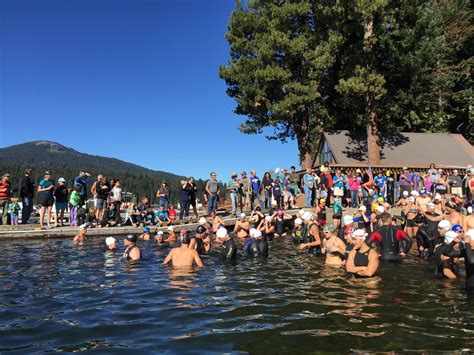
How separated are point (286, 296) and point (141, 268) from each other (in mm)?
4790

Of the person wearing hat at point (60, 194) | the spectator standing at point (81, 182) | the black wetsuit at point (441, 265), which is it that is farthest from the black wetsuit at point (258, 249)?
the spectator standing at point (81, 182)

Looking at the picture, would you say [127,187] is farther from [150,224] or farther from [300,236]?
[300,236]

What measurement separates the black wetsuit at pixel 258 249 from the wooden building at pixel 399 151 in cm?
1554

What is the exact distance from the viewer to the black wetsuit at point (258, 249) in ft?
42.1

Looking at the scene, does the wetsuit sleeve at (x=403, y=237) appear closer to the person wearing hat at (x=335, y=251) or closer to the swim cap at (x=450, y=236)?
the person wearing hat at (x=335, y=251)

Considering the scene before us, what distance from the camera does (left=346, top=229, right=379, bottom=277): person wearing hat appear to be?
961 centimetres

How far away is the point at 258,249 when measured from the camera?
1287 centimetres

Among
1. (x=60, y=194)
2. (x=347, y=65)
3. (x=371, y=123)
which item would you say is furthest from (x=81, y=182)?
(x=347, y=65)

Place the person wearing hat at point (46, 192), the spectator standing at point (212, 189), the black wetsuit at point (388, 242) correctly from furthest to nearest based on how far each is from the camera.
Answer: the spectator standing at point (212, 189) < the person wearing hat at point (46, 192) < the black wetsuit at point (388, 242)

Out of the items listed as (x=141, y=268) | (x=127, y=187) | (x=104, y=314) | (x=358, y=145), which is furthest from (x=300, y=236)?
(x=127, y=187)

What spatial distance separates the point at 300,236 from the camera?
16.1 meters

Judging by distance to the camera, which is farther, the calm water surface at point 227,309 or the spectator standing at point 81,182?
the spectator standing at point 81,182

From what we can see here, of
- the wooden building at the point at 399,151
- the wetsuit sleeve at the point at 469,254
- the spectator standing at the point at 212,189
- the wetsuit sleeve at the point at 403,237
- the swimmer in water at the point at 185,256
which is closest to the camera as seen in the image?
the wetsuit sleeve at the point at 469,254

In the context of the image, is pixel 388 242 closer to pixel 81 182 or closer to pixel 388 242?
pixel 388 242
